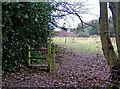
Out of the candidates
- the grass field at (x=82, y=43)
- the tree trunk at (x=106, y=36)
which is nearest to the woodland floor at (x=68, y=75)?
the grass field at (x=82, y=43)

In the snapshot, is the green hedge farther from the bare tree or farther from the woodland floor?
the bare tree

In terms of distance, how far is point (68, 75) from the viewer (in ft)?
12.3

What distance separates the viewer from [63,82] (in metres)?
3.21

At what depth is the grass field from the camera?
188 inches

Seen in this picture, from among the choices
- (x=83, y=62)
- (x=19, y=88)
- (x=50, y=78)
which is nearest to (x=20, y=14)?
(x=50, y=78)

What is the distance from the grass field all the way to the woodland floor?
0.56 feet

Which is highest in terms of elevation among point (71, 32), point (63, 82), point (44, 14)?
point (44, 14)

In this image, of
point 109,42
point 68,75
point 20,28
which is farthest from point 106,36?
point 20,28

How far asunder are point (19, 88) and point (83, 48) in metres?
2.62

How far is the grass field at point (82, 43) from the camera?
4779 mm

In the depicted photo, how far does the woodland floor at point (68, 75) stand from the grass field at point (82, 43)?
171 mm

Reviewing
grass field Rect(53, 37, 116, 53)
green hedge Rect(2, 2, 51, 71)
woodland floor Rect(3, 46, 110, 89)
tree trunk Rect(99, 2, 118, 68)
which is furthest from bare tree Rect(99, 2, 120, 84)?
grass field Rect(53, 37, 116, 53)

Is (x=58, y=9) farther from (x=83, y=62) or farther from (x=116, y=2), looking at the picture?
(x=116, y=2)

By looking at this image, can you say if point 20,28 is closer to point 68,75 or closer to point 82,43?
point 68,75
